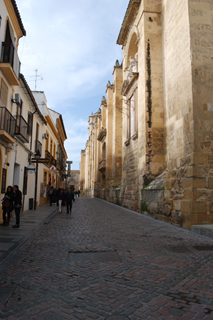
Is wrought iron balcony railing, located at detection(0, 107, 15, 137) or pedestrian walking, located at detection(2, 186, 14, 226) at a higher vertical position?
wrought iron balcony railing, located at detection(0, 107, 15, 137)

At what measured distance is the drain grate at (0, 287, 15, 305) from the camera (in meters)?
2.85

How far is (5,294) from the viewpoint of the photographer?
9.87 feet

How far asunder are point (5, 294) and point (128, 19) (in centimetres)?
1697

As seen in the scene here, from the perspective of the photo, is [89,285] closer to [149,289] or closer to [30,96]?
[149,289]

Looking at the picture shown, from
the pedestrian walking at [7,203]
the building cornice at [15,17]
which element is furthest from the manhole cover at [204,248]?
the building cornice at [15,17]

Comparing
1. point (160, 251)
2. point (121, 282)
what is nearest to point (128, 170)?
point (160, 251)

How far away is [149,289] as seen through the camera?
3143 millimetres

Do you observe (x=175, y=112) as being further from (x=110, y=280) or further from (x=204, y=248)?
(x=110, y=280)

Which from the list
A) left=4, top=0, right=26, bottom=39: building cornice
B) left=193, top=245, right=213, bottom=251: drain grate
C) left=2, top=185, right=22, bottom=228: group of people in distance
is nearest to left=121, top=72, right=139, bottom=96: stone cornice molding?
left=4, top=0, right=26, bottom=39: building cornice

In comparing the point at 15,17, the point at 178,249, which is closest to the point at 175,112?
the point at 178,249

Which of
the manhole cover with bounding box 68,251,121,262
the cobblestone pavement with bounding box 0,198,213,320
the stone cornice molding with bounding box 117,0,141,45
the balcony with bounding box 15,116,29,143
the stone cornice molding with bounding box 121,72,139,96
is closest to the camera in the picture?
the cobblestone pavement with bounding box 0,198,213,320

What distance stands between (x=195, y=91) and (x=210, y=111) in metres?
0.79

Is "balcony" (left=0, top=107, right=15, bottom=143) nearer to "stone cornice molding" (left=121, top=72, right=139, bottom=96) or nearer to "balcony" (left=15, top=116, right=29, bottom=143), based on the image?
"balcony" (left=15, top=116, right=29, bottom=143)

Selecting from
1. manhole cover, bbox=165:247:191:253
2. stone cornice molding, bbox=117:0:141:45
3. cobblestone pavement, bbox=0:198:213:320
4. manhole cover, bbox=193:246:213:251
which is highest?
stone cornice molding, bbox=117:0:141:45
